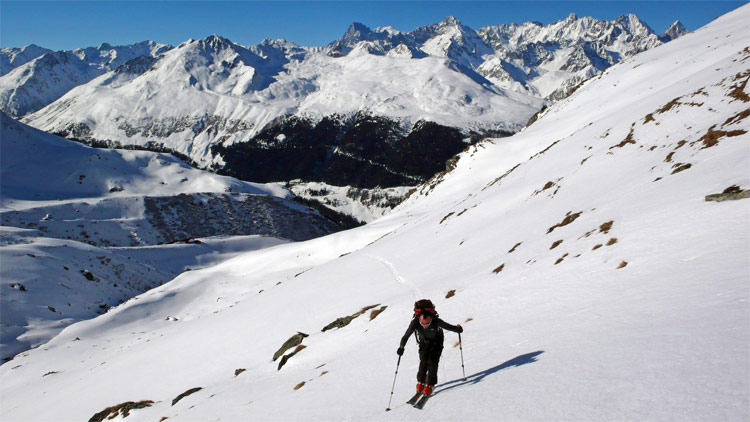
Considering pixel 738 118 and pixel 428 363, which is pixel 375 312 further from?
pixel 738 118

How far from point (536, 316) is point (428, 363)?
469 centimetres

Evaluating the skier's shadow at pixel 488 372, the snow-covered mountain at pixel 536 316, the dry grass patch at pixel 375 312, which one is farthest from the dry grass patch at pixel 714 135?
the skier's shadow at pixel 488 372

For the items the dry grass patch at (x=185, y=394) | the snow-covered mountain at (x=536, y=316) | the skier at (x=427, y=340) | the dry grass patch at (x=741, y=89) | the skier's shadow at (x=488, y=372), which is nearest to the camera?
the snow-covered mountain at (x=536, y=316)

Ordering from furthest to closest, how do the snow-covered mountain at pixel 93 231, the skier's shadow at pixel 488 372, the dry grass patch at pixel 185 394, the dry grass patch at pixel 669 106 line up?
the snow-covered mountain at pixel 93 231
the dry grass patch at pixel 669 106
the dry grass patch at pixel 185 394
the skier's shadow at pixel 488 372

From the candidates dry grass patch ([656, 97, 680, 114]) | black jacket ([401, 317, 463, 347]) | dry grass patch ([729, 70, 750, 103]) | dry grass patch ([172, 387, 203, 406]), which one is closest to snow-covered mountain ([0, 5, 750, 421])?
dry grass patch ([172, 387, 203, 406])

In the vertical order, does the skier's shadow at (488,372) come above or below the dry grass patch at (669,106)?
below

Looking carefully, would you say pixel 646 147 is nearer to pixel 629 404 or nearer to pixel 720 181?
pixel 720 181

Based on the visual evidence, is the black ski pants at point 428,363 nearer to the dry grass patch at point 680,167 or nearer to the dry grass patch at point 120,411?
the dry grass patch at point 120,411

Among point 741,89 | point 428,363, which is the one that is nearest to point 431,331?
point 428,363

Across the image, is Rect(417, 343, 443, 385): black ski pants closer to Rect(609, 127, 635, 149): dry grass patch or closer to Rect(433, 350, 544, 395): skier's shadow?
Rect(433, 350, 544, 395): skier's shadow

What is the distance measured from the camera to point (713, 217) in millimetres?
13883

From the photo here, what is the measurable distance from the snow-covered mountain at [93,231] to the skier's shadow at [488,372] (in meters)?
66.1

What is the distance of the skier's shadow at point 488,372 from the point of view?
33.2 ft

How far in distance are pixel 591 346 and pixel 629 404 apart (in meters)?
2.71
